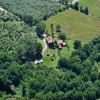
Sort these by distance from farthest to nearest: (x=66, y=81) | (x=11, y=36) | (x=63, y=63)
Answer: (x=11, y=36) → (x=63, y=63) → (x=66, y=81)

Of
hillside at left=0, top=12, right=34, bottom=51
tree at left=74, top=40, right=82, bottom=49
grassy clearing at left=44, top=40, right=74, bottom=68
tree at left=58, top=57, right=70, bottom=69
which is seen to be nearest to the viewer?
tree at left=58, top=57, right=70, bottom=69

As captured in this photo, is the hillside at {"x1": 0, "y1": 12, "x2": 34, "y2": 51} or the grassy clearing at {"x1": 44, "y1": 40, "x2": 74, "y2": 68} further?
the hillside at {"x1": 0, "y1": 12, "x2": 34, "y2": 51}

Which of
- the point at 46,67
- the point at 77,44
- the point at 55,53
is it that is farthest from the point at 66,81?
the point at 77,44

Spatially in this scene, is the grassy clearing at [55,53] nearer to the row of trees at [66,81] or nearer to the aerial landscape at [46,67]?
the aerial landscape at [46,67]

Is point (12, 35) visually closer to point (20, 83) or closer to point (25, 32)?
point (25, 32)

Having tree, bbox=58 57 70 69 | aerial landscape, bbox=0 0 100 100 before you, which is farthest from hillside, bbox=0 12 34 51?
tree, bbox=58 57 70 69

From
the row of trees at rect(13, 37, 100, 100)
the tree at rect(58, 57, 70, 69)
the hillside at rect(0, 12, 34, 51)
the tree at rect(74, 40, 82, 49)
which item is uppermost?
the hillside at rect(0, 12, 34, 51)

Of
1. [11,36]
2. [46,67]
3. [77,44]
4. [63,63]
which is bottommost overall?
[46,67]

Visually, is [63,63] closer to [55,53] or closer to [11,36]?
[55,53]

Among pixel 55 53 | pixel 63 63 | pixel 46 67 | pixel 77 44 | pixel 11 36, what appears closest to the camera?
pixel 46 67

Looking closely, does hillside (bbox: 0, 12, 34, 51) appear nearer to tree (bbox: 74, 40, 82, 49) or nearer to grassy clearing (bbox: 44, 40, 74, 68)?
grassy clearing (bbox: 44, 40, 74, 68)

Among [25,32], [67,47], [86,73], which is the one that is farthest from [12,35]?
[86,73]

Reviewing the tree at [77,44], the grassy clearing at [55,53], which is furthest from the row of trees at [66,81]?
the tree at [77,44]
